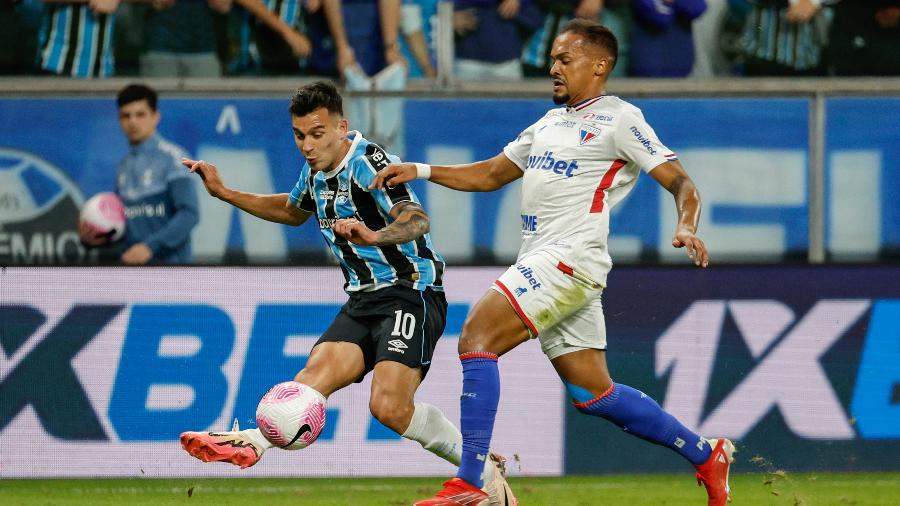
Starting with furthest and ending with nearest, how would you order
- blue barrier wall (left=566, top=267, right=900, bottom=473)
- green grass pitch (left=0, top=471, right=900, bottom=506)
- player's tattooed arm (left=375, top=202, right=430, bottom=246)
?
blue barrier wall (left=566, top=267, right=900, bottom=473)
green grass pitch (left=0, top=471, right=900, bottom=506)
player's tattooed arm (left=375, top=202, right=430, bottom=246)

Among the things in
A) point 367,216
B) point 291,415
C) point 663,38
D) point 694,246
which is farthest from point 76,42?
point 694,246

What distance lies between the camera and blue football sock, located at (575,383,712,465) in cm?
628

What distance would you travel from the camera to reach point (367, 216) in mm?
6309

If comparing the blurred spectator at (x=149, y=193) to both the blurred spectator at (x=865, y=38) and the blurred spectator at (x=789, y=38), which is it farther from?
the blurred spectator at (x=865, y=38)

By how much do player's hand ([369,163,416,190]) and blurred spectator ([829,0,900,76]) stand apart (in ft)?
15.8

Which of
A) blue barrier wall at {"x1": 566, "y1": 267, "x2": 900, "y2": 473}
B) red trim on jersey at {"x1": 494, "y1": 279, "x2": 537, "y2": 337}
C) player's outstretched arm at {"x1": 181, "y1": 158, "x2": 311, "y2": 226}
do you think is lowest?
blue barrier wall at {"x1": 566, "y1": 267, "x2": 900, "y2": 473}

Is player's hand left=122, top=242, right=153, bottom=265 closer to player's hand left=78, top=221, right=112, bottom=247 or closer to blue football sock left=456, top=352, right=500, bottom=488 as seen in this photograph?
player's hand left=78, top=221, right=112, bottom=247

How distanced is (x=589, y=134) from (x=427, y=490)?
238 cm

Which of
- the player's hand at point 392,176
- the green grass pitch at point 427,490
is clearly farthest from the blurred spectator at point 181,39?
the player's hand at point 392,176

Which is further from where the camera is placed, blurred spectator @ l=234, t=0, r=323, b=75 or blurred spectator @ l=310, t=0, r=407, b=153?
blurred spectator @ l=234, t=0, r=323, b=75

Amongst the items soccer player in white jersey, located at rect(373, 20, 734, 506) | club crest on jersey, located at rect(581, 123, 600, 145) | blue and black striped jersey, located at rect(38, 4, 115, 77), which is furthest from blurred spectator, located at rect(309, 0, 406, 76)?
club crest on jersey, located at rect(581, 123, 600, 145)

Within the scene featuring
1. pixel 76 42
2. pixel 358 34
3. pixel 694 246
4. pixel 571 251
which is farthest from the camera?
pixel 358 34

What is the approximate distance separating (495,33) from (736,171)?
1.89m

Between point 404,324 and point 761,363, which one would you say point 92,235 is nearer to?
point 404,324
